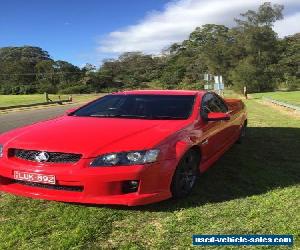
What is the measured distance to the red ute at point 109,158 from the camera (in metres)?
4.60

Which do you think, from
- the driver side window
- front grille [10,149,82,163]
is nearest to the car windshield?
the driver side window

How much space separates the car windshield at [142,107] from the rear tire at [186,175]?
637 millimetres

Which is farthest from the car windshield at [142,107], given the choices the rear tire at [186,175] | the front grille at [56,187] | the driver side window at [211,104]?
the front grille at [56,187]

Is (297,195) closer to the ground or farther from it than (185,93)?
closer to the ground

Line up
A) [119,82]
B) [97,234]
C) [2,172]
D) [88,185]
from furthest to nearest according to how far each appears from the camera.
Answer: [119,82] < [2,172] < [88,185] < [97,234]

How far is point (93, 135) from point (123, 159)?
598mm

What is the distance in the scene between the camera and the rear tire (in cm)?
502

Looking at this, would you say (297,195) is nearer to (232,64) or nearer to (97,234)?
(97,234)

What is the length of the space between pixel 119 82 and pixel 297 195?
3663 inches

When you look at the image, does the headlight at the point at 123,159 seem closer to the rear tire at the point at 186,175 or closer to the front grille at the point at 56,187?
the front grille at the point at 56,187

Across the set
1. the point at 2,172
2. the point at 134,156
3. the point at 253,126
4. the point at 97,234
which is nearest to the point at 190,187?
the point at 134,156

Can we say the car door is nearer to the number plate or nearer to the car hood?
the car hood

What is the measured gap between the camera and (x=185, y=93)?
672cm

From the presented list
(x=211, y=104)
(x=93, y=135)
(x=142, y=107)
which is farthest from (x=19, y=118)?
(x=93, y=135)
